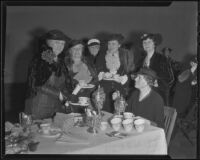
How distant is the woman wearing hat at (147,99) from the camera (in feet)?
4.81

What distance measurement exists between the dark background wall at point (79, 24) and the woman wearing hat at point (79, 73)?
11 cm

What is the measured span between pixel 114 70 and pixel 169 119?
39cm

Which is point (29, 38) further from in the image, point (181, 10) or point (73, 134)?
point (181, 10)

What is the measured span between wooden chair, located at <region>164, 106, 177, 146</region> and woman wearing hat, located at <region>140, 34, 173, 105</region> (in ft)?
0.14

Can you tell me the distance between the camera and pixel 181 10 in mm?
1441

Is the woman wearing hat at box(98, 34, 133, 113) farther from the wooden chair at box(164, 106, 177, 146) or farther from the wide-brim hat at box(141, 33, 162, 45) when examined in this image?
the wooden chair at box(164, 106, 177, 146)

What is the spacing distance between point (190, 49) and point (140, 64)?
0.27 m

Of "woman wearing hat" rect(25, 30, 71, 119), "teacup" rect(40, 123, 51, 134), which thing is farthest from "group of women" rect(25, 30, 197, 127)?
"teacup" rect(40, 123, 51, 134)

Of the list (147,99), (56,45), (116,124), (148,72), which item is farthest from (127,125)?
(56,45)

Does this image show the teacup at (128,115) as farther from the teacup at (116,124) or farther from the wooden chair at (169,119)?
the wooden chair at (169,119)

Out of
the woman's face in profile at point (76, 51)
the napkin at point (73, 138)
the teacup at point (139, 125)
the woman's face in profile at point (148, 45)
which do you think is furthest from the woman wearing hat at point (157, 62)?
the napkin at point (73, 138)

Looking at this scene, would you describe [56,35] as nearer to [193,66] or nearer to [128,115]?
[128,115]

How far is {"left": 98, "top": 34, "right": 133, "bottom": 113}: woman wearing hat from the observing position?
1.47m
